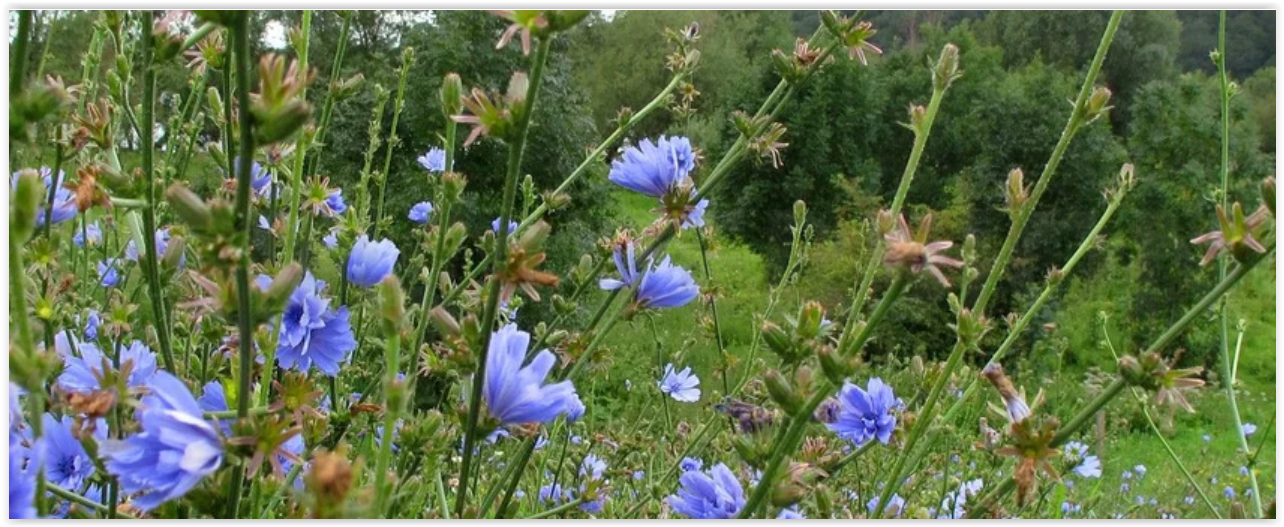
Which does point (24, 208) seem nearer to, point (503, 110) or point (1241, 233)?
point (503, 110)

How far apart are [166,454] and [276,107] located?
211 millimetres

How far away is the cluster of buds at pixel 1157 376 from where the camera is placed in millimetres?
790

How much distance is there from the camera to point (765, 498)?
30.6 inches

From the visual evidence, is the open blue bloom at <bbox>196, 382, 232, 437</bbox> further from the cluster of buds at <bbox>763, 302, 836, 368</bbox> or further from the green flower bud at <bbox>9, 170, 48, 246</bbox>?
the cluster of buds at <bbox>763, 302, 836, 368</bbox>

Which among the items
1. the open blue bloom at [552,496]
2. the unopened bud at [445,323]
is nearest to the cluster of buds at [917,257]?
the unopened bud at [445,323]

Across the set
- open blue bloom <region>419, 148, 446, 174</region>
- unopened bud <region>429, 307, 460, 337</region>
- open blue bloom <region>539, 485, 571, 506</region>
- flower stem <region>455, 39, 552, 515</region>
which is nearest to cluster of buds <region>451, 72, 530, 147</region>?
flower stem <region>455, 39, 552, 515</region>

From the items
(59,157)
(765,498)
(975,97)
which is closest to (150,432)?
(765,498)

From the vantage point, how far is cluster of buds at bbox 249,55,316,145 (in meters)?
0.53

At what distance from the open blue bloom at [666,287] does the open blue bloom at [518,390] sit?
39 centimetres

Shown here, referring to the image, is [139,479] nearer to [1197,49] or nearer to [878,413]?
[878,413]

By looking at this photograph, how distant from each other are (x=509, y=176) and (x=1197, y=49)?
25970 mm

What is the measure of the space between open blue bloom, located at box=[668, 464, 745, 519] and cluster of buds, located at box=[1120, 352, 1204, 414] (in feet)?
1.11

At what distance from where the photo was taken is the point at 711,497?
87 centimetres

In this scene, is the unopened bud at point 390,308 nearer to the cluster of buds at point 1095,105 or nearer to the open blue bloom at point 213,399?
the open blue bloom at point 213,399
